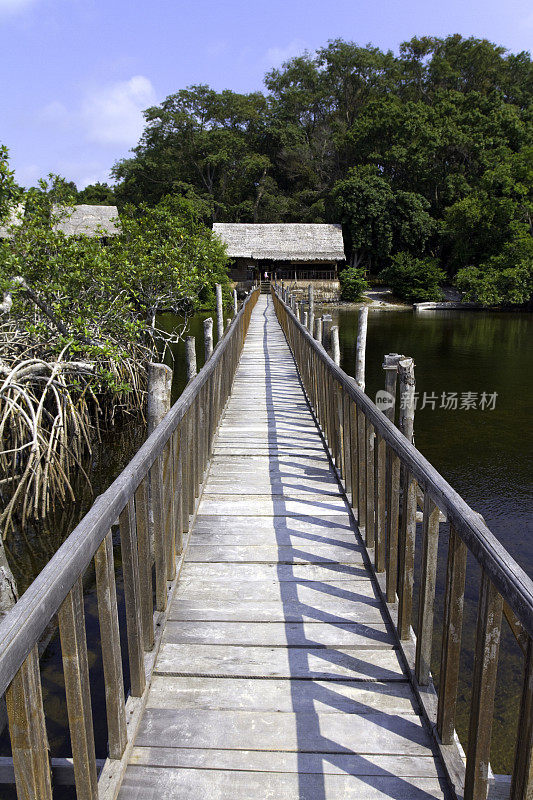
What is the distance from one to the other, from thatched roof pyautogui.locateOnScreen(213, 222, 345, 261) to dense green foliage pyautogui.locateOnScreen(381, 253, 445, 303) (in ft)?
13.0

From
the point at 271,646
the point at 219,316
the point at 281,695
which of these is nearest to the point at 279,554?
the point at 271,646

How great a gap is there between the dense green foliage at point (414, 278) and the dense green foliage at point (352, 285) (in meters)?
2.29

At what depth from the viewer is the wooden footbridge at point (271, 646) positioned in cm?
168

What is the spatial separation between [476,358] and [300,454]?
17.4m

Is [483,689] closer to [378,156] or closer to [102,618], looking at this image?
[102,618]

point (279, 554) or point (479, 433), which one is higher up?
point (279, 554)

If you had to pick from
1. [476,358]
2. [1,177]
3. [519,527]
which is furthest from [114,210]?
[519,527]

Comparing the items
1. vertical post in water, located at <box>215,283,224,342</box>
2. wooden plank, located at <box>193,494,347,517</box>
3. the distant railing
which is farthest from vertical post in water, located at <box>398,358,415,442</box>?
the distant railing

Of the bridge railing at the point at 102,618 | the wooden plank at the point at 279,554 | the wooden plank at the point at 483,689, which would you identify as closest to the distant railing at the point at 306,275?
the wooden plank at the point at 279,554

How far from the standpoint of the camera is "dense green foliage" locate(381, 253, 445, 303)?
3978cm

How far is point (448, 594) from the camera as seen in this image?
2.10 meters

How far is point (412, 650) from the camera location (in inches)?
105

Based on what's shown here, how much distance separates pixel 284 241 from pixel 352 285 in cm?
623

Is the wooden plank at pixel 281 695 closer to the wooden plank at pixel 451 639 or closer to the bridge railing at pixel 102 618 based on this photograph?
the bridge railing at pixel 102 618
